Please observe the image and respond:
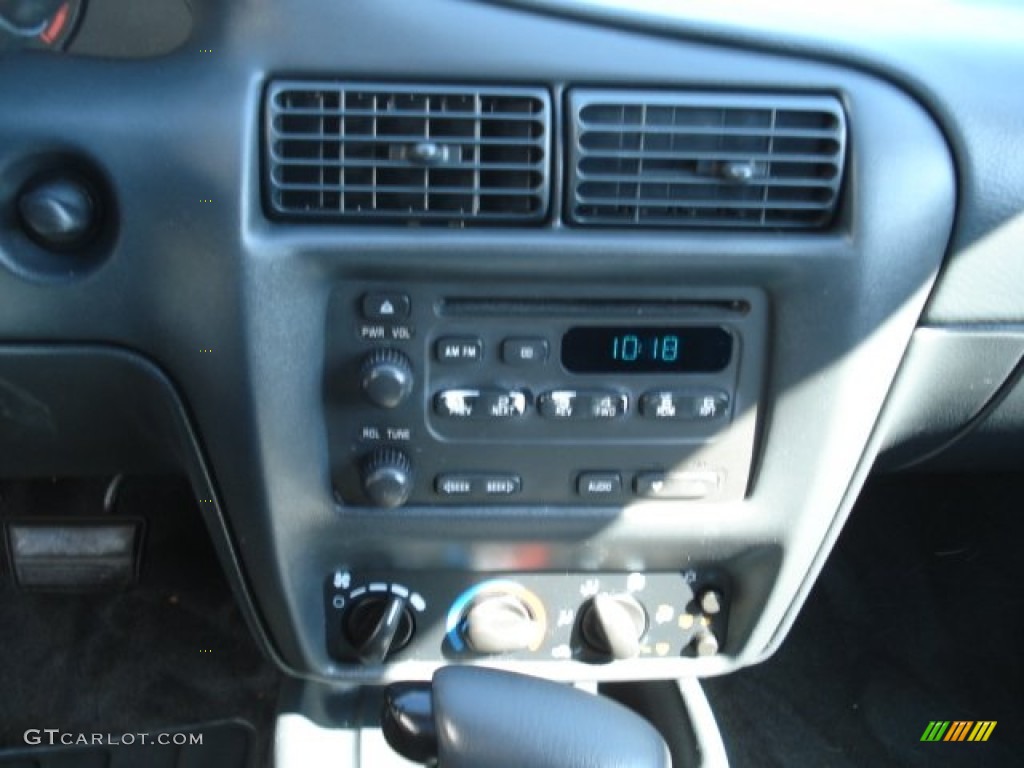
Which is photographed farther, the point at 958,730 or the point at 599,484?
the point at 958,730

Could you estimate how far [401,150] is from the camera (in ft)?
3.35

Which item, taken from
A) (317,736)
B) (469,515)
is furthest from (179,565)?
(469,515)

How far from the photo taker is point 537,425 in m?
1.14

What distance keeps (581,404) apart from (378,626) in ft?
1.03

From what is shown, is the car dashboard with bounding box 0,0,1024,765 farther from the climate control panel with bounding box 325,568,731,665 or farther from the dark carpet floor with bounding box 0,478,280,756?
the dark carpet floor with bounding box 0,478,280,756

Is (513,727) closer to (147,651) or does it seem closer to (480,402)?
(480,402)

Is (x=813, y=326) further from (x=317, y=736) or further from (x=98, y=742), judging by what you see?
(x=98, y=742)

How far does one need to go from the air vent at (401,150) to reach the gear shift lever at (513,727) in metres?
0.40

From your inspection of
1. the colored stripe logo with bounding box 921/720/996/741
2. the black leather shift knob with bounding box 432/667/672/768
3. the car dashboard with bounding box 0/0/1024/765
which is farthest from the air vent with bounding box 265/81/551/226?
the colored stripe logo with bounding box 921/720/996/741

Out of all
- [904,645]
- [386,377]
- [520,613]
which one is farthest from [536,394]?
[904,645]

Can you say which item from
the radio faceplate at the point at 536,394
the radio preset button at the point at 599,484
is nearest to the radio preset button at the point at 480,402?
the radio faceplate at the point at 536,394

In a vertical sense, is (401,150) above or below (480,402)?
above

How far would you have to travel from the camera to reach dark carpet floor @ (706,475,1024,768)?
1.91 m

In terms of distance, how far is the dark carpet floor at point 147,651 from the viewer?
6.01 feet
